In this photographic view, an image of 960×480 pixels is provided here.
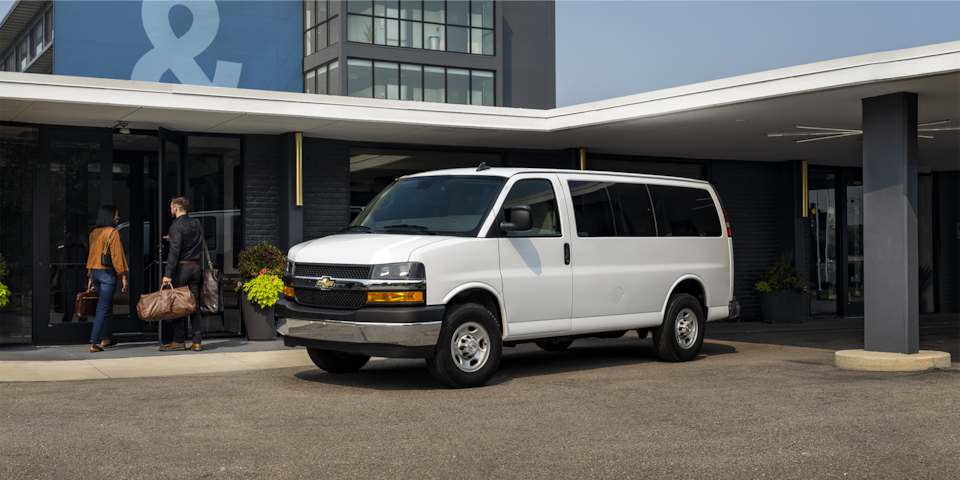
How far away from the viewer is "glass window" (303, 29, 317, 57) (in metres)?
39.6

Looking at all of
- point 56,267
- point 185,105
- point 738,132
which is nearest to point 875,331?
point 738,132

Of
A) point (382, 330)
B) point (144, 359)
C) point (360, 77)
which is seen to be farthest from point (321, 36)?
point (382, 330)

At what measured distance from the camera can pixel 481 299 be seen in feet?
28.3

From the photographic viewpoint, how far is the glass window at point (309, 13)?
129 ft

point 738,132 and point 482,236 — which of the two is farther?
point 738,132

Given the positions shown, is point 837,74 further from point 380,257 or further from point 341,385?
point 341,385

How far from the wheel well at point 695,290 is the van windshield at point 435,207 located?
299 cm

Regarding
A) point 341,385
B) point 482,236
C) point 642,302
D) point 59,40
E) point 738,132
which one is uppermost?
point 59,40

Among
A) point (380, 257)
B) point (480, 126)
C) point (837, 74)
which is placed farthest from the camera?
point (480, 126)

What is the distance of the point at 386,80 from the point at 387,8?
314cm

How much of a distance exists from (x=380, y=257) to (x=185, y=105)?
14.9ft

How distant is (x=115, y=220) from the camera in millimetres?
11406

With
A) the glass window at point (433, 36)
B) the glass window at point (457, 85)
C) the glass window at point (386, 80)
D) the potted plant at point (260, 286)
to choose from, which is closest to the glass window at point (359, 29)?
the glass window at point (386, 80)

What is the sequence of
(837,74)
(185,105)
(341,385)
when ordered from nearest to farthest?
1. (341,385)
2. (837,74)
3. (185,105)
